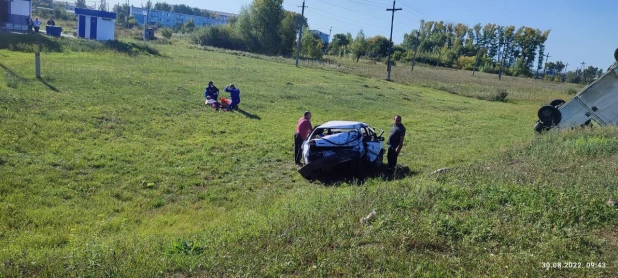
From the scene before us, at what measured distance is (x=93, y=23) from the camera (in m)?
45.1

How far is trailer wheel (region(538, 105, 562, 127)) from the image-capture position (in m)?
16.1

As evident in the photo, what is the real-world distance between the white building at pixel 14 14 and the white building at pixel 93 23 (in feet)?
17.1

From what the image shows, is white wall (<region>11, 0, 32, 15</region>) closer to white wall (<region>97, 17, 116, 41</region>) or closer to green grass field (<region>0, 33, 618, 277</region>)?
white wall (<region>97, 17, 116, 41</region>)

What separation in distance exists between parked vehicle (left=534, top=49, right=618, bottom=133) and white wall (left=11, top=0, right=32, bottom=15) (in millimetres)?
43325

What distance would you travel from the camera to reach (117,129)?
13094mm

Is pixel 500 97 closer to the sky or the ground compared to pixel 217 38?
closer to the ground

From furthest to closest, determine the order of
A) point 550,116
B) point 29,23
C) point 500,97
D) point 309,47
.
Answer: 1. point 309,47
2. point 29,23
3. point 500,97
4. point 550,116

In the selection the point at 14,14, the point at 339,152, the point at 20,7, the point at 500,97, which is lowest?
the point at 339,152

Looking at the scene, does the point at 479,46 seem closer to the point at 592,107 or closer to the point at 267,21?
the point at 267,21

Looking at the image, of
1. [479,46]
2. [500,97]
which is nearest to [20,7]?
[500,97]

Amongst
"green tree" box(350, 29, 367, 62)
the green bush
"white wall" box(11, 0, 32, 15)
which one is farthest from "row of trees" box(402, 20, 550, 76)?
"white wall" box(11, 0, 32, 15)

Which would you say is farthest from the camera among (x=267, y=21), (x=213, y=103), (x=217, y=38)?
(x=267, y=21)

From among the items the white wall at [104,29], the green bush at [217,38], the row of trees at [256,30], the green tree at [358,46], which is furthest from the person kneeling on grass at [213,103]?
the green tree at [358,46]

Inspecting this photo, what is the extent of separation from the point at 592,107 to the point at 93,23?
4518 cm
